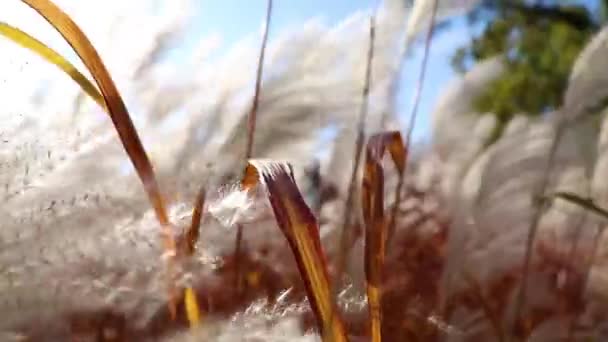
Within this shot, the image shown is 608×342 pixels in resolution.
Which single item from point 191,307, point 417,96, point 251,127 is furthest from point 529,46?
point 191,307

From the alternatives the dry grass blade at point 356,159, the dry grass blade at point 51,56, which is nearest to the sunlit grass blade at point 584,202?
the dry grass blade at point 356,159

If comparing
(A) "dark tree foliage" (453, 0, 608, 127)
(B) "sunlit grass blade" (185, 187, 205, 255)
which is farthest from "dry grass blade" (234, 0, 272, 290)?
(A) "dark tree foliage" (453, 0, 608, 127)

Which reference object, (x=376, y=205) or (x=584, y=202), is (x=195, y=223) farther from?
(x=584, y=202)

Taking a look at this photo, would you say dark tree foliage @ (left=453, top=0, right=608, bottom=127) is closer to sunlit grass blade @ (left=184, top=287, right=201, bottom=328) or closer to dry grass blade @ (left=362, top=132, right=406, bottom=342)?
dry grass blade @ (left=362, top=132, right=406, bottom=342)

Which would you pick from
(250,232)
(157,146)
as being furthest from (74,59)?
(250,232)

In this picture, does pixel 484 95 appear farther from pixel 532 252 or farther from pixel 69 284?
pixel 69 284

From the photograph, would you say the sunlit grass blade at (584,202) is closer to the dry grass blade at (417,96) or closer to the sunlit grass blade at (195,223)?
the dry grass blade at (417,96)
